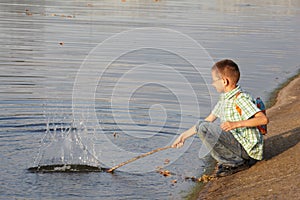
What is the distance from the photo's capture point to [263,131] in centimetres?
812

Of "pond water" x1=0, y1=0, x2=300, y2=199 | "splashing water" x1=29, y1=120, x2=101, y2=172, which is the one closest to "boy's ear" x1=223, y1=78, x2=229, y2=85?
"pond water" x1=0, y1=0, x2=300, y2=199

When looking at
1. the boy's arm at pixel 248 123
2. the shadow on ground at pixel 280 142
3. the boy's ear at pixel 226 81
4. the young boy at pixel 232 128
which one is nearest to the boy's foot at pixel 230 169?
the young boy at pixel 232 128

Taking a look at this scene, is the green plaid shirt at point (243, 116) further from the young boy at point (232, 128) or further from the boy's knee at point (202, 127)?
the boy's knee at point (202, 127)

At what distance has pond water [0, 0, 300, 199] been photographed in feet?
28.1

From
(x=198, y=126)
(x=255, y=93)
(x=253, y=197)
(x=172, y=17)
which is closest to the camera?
(x=253, y=197)

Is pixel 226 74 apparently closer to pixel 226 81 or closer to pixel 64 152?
pixel 226 81

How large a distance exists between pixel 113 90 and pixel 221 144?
6232 mm

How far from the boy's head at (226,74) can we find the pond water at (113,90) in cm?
133

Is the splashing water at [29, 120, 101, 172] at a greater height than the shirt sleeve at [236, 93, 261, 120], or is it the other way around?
the shirt sleeve at [236, 93, 261, 120]

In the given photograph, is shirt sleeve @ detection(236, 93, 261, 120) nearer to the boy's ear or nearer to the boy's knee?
the boy's ear

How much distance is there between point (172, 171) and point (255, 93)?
21.9ft

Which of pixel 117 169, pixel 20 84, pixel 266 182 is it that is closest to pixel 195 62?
pixel 20 84

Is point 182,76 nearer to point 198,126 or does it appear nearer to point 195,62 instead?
point 195,62

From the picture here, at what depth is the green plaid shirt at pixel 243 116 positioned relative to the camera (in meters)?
7.85
